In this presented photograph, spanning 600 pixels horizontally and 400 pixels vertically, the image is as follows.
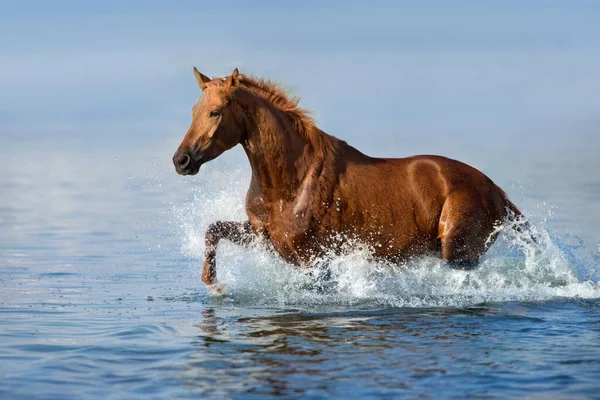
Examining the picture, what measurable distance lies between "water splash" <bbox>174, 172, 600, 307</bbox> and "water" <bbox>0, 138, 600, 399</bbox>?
20mm

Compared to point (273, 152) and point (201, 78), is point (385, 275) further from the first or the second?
point (201, 78)

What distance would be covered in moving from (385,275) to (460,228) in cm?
89

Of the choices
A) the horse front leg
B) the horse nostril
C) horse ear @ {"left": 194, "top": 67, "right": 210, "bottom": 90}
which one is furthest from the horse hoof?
horse ear @ {"left": 194, "top": 67, "right": 210, "bottom": 90}

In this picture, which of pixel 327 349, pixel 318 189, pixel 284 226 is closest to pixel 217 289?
pixel 284 226

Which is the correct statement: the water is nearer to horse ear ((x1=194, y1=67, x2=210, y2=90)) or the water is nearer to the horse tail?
the horse tail

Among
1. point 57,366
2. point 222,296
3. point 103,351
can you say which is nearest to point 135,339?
point 103,351

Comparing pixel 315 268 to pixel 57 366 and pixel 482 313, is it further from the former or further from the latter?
pixel 57 366

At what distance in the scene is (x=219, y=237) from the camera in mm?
9391

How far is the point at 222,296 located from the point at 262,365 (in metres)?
3.26

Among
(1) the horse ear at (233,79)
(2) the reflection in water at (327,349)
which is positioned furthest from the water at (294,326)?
(1) the horse ear at (233,79)

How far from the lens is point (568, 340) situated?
7.00 meters

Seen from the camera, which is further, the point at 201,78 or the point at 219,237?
the point at 219,237

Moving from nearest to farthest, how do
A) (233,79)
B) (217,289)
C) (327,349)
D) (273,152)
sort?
(327,349) → (233,79) → (273,152) → (217,289)

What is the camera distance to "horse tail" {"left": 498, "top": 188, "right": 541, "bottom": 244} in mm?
10109
